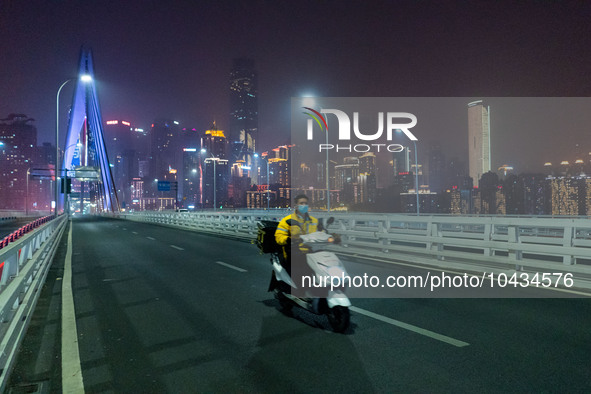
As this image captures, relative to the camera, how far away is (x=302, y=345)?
15.4 feet

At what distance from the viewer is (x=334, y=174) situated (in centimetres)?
6169

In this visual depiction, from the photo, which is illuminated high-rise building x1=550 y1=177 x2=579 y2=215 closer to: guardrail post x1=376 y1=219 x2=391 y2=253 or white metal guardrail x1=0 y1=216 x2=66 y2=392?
guardrail post x1=376 y1=219 x2=391 y2=253

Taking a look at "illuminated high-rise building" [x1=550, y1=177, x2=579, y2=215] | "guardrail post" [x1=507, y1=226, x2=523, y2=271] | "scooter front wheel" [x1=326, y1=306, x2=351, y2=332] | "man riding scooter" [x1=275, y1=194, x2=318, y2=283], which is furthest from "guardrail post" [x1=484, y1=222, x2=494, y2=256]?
"illuminated high-rise building" [x1=550, y1=177, x2=579, y2=215]

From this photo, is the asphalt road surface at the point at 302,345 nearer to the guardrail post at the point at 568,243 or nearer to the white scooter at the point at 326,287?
the white scooter at the point at 326,287

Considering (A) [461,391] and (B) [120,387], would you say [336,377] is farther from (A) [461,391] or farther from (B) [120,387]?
(B) [120,387]

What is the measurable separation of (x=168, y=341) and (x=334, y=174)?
57547 mm

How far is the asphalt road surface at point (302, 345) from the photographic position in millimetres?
3682

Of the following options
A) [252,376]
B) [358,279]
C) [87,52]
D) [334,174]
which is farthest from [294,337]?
[87,52]

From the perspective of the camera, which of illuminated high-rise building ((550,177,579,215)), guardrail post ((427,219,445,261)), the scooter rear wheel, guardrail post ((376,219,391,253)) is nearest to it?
the scooter rear wheel

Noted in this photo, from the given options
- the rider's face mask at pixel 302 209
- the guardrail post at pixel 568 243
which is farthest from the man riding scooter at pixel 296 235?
the guardrail post at pixel 568 243

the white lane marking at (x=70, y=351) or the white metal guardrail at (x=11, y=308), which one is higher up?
the white metal guardrail at (x=11, y=308)

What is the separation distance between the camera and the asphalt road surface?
3.68 meters

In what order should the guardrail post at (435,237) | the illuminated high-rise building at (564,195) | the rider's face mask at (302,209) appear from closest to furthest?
the rider's face mask at (302,209)
the guardrail post at (435,237)
the illuminated high-rise building at (564,195)

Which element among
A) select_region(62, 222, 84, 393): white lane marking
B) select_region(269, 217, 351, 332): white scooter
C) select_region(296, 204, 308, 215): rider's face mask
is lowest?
select_region(62, 222, 84, 393): white lane marking
